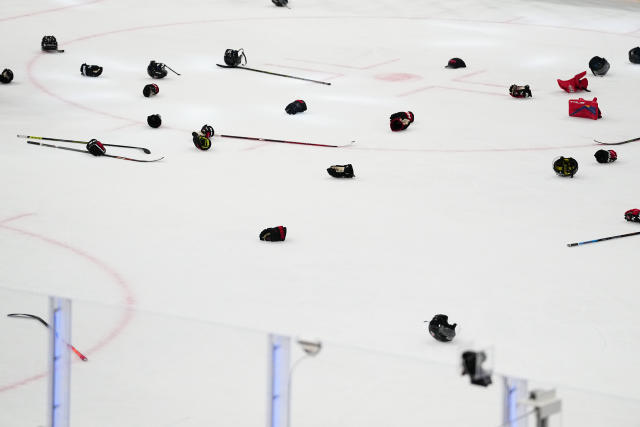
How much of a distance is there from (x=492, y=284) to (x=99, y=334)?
316 cm

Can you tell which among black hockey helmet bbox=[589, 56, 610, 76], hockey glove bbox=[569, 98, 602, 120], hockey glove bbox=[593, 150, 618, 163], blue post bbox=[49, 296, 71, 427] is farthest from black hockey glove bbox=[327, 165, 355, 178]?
blue post bbox=[49, 296, 71, 427]

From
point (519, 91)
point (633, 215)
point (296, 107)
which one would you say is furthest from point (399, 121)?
point (633, 215)

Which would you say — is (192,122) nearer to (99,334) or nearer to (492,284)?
(492,284)

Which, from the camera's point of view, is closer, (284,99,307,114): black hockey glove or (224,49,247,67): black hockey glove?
(284,99,307,114): black hockey glove

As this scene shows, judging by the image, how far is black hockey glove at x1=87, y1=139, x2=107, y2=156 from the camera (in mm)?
8789

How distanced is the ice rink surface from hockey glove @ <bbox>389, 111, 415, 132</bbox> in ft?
0.33

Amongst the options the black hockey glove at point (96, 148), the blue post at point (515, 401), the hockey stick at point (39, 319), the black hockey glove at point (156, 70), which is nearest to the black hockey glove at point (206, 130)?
the black hockey glove at point (96, 148)

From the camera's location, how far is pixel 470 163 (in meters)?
8.84

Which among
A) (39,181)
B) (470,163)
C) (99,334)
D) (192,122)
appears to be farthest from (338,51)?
(99,334)

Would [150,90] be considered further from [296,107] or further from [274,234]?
[274,234]

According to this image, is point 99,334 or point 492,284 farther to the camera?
point 492,284

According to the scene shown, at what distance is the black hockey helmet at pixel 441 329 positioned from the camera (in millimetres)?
5395

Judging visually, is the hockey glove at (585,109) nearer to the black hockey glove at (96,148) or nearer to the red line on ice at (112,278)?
the black hockey glove at (96,148)

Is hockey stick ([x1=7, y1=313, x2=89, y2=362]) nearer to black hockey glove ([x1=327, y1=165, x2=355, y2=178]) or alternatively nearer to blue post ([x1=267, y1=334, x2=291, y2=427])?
blue post ([x1=267, y1=334, x2=291, y2=427])
